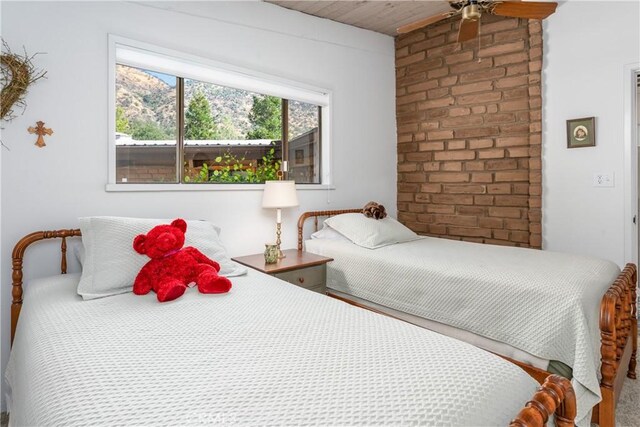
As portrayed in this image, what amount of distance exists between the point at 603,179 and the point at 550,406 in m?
2.88

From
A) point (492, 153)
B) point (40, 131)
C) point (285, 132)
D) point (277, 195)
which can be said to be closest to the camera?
point (40, 131)

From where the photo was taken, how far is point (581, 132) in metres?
3.10

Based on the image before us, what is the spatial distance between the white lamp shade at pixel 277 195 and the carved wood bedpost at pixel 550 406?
7.33ft

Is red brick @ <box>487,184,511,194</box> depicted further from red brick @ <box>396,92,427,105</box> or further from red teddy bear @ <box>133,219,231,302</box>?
red teddy bear @ <box>133,219,231,302</box>

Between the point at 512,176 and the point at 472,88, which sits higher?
the point at 472,88

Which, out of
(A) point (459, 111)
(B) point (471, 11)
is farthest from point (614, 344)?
(A) point (459, 111)

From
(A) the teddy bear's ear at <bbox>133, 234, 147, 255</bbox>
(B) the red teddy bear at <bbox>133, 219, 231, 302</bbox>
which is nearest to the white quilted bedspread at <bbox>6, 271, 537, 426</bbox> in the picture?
(B) the red teddy bear at <bbox>133, 219, 231, 302</bbox>

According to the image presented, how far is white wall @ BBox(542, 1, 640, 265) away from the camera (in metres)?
2.95

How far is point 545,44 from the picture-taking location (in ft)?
10.8

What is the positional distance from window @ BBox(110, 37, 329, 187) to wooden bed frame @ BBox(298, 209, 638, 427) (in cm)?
237

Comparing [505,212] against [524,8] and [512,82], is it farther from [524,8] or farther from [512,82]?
[524,8]

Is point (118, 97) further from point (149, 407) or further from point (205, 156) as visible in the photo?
point (149, 407)

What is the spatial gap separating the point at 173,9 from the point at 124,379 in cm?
252

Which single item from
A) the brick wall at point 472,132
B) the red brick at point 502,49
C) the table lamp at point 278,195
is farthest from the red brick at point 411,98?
the table lamp at point 278,195
